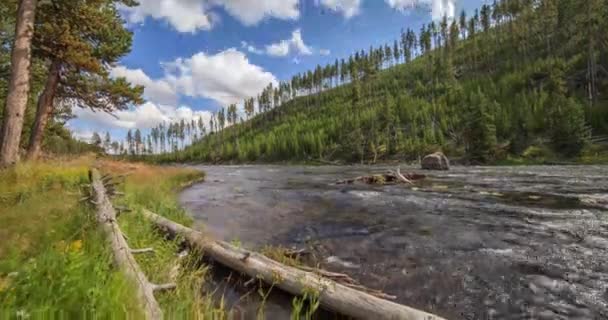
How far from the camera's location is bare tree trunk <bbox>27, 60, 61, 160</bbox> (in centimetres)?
1227

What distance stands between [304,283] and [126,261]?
2281 millimetres

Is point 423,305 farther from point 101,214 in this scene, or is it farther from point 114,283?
point 101,214

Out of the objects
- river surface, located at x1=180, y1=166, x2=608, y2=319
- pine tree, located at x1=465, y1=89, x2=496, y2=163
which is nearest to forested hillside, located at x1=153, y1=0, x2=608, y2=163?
pine tree, located at x1=465, y1=89, x2=496, y2=163

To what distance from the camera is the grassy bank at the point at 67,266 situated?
245cm

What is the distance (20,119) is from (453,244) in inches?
462

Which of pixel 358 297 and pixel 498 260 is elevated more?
pixel 358 297

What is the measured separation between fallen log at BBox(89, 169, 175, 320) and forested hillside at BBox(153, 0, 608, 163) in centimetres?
4918

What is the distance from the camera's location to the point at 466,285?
5406 mm

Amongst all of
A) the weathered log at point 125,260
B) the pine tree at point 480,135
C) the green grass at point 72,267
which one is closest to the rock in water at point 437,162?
the pine tree at point 480,135

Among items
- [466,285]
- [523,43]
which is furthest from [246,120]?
[466,285]

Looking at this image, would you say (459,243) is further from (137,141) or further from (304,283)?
(137,141)

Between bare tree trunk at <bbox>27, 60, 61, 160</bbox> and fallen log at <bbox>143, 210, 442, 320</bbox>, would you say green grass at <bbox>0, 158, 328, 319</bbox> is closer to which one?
fallen log at <bbox>143, 210, 442, 320</bbox>

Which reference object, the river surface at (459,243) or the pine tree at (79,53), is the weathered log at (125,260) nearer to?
the river surface at (459,243)

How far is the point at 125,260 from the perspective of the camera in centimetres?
371
